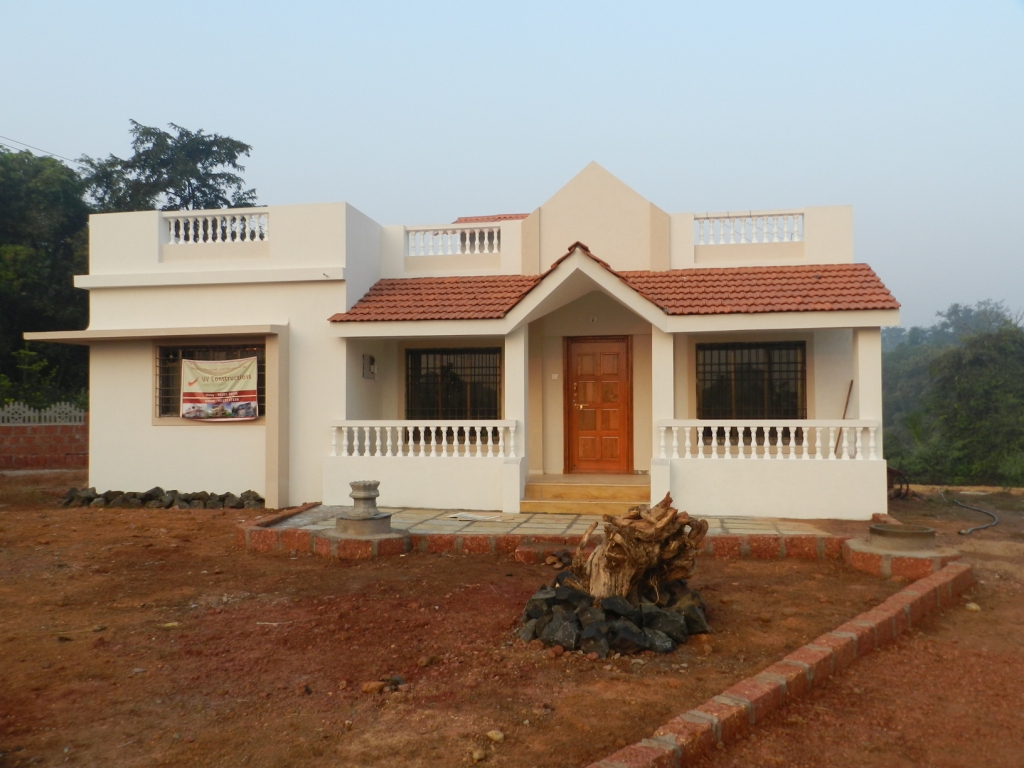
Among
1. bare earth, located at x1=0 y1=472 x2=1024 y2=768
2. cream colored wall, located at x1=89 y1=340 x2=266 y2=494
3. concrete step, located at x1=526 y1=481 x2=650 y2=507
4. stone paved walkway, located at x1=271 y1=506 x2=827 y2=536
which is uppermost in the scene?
cream colored wall, located at x1=89 y1=340 x2=266 y2=494

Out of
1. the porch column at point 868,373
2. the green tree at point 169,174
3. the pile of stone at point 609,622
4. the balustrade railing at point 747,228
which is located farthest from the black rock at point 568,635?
the green tree at point 169,174

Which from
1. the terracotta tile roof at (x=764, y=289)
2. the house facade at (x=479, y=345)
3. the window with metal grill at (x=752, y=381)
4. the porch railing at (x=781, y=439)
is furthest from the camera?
the window with metal grill at (x=752, y=381)

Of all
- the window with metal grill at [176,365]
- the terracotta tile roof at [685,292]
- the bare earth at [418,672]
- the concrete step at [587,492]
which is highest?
the terracotta tile roof at [685,292]

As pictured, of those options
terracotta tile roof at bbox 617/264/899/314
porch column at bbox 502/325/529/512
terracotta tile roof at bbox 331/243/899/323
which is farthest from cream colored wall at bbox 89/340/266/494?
terracotta tile roof at bbox 617/264/899/314

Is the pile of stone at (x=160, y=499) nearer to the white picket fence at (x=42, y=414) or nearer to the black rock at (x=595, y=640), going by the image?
the white picket fence at (x=42, y=414)

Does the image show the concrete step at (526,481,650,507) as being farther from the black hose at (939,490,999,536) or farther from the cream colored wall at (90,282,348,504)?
the black hose at (939,490,999,536)

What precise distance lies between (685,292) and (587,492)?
297 cm

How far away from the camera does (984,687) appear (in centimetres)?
445

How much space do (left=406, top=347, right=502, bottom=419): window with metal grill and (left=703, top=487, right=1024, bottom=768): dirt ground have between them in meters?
7.28

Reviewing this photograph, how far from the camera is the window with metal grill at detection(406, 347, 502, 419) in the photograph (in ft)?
39.5

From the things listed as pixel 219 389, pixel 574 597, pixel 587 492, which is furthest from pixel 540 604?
pixel 219 389

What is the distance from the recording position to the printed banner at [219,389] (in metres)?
11.1

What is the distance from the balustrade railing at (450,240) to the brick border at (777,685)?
312 inches

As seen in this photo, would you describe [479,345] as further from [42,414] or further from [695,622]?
[42,414]
